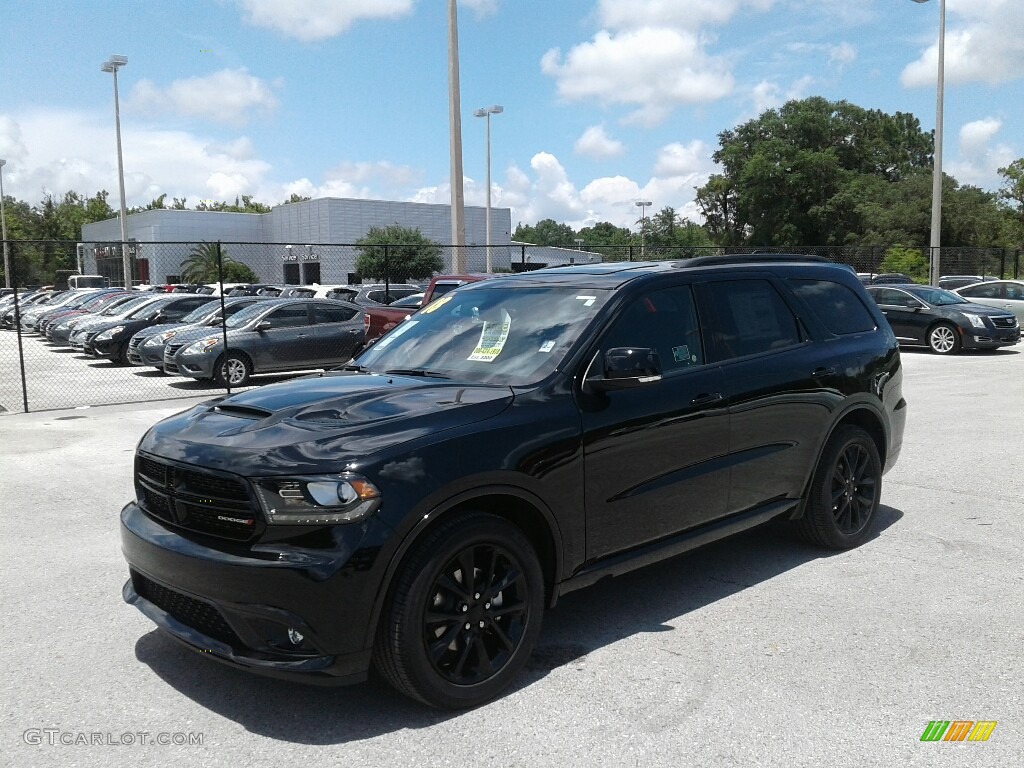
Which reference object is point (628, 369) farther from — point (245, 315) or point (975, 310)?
point (975, 310)

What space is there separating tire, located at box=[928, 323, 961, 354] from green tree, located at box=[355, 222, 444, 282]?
962 inches

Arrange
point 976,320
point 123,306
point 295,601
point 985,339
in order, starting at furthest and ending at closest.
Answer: point 123,306
point 976,320
point 985,339
point 295,601

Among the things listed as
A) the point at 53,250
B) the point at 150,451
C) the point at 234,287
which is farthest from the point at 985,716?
the point at 53,250

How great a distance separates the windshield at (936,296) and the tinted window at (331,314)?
13367mm

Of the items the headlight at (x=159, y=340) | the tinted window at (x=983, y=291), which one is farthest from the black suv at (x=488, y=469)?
the tinted window at (x=983, y=291)

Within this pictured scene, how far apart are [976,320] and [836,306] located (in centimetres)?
1639

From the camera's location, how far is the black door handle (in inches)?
185

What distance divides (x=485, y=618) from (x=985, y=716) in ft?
6.69

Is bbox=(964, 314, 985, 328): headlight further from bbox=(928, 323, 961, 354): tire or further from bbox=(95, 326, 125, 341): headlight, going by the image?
bbox=(95, 326, 125, 341): headlight

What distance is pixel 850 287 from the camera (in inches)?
244

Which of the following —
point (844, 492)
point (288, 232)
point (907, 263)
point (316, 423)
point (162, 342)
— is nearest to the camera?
point (316, 423)

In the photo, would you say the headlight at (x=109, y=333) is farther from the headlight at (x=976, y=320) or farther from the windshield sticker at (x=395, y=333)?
the headlight at (x=976, y=320)

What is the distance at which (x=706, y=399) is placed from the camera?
476 centimetres

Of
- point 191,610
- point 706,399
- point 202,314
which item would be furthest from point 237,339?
point 191,610
